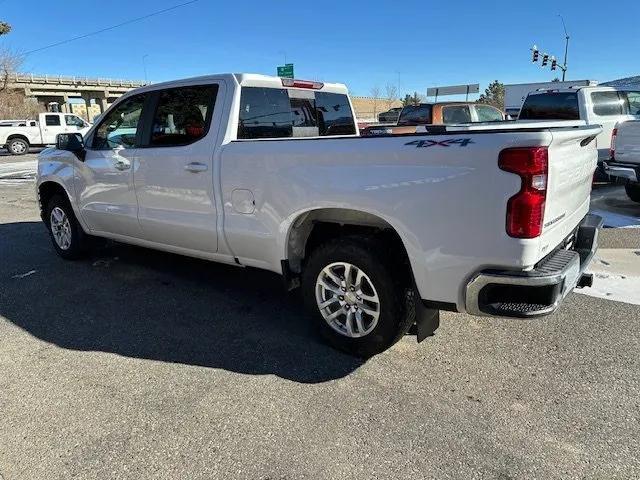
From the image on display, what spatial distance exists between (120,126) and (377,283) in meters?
3.29

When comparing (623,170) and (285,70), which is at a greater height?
(285,70)

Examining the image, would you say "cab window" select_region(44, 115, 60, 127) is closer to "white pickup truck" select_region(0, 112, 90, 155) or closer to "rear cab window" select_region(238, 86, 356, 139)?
"white pickup truck" select_region(0, 112, 90, 155)

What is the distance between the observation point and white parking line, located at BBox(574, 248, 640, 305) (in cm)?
445

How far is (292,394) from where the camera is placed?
3051 mm

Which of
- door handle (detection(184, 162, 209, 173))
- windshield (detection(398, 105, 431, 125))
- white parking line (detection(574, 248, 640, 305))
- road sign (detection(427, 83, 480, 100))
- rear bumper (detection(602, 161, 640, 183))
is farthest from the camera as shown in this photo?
road sign (detection(427, 83, 480, 100))

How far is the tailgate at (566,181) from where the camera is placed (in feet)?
8.82

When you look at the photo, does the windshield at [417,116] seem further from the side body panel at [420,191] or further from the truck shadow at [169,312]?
the side body panel at [420,191]

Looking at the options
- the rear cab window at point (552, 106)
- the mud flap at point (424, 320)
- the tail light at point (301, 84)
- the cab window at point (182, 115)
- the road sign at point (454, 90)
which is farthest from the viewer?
the road sign at point (454, 90)

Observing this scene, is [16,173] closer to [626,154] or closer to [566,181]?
[626,154]

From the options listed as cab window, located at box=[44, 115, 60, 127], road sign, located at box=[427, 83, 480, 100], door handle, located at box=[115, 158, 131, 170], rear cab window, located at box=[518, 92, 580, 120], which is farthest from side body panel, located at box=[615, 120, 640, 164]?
road sign, located at box=[427, 83, 480, 100]

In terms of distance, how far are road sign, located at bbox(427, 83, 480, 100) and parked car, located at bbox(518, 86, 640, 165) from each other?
34011 mm

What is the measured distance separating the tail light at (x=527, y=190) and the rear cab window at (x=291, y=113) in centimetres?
224

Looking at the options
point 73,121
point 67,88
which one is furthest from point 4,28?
point 67,88

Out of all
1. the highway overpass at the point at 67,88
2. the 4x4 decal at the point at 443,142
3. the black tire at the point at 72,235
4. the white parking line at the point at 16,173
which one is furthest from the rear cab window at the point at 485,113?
the highway overpass at the point at 67,88
